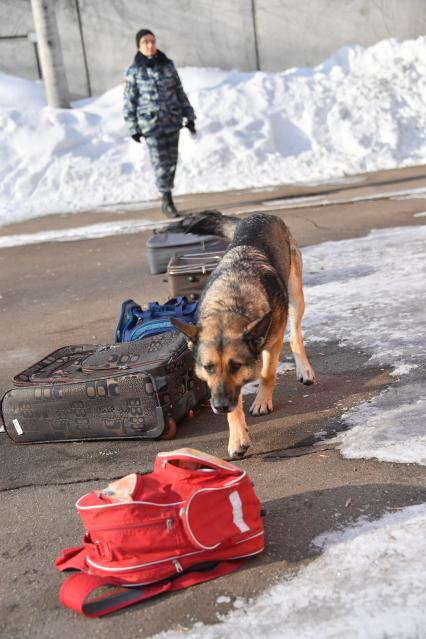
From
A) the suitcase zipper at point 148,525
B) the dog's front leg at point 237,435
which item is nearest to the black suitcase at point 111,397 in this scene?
the dog's front leg at point 237,435

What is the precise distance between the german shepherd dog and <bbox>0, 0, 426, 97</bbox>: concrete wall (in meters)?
13.8

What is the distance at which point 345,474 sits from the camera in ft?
12.2

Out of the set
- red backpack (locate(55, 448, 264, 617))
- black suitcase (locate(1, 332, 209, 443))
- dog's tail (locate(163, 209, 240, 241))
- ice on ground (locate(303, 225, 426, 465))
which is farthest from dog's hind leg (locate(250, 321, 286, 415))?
dog's tail (locate(163, 209, 240, 241))

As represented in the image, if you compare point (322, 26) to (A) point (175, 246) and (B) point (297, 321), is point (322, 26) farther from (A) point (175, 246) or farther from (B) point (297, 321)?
(B) point (297, 321)

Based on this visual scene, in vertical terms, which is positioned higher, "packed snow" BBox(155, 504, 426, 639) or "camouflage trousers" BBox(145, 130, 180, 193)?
"camouflage trousers" BBox(145, 130, 180, 193)

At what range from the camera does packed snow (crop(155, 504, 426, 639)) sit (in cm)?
266

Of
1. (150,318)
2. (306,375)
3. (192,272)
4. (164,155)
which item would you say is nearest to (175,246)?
(192,272)

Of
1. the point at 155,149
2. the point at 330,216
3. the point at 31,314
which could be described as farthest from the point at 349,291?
the point at 155,149

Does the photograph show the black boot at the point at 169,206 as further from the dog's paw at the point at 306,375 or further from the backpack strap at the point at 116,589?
the backpack strap at the point at 116,589

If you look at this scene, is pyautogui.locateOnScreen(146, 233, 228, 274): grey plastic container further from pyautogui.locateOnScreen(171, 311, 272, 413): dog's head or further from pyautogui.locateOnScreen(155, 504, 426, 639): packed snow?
pyautogui.locateOnScreen(155, 504, 426, 639): packed snow

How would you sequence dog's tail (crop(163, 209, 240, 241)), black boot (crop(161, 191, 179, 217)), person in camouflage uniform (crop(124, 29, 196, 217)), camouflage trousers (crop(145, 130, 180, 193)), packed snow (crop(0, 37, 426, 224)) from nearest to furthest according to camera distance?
dog's tail (crop(163, 209, 240, 241)) < person in camouflage uniform (crop(124, 29, 196, 217)) < camouflage trousers (crop(145, 130, 180, 193)) < black boot (crop(161, 191, 179, 217)) < packed snow (crop(0, 37, 426, 224))

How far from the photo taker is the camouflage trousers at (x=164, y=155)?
11336 mm

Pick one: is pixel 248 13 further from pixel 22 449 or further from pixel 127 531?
pixel 127 531

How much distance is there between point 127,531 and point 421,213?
298 inches
